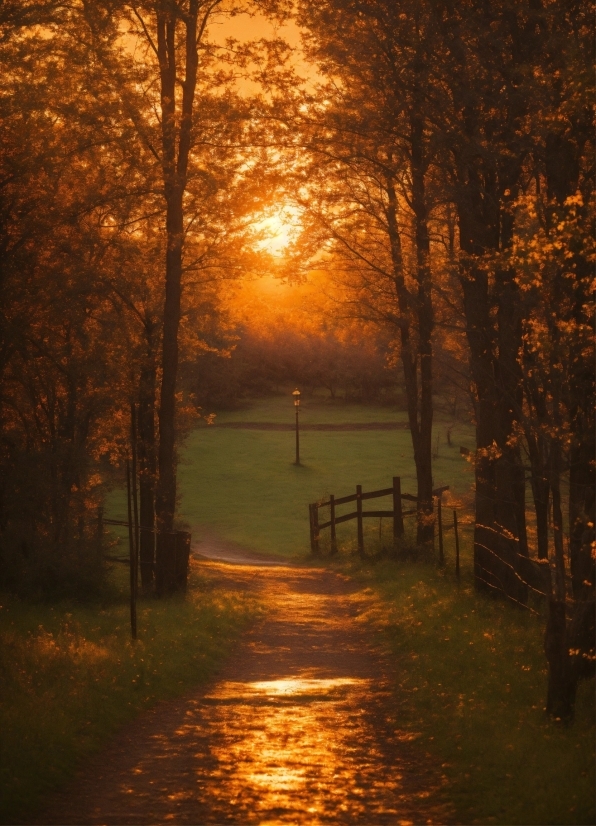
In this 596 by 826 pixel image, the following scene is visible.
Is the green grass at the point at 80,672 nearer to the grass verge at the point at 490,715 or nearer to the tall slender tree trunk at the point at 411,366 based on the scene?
the grass verge at the point at 490,715

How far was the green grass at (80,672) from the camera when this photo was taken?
25.3ft

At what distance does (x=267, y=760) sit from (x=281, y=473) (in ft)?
164

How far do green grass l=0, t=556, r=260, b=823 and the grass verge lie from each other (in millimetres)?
2802

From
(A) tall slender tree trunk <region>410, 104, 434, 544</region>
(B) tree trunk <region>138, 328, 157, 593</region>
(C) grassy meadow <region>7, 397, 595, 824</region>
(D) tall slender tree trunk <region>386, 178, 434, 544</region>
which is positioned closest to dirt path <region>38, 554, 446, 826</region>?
(C) grassy meadow <region>7, 397, 595, 824</region>

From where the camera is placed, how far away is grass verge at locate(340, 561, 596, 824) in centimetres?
671

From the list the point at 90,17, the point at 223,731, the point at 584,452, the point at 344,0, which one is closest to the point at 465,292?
the point at 344,0

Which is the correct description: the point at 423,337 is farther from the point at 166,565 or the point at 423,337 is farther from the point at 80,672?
the point at 80,672

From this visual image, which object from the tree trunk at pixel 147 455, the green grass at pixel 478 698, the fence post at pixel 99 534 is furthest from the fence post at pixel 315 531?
the fence post at pixel 99 534

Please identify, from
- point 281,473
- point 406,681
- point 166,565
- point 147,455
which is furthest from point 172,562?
point 281,473

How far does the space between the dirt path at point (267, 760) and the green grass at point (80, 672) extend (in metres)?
0.28

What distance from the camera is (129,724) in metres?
9.46

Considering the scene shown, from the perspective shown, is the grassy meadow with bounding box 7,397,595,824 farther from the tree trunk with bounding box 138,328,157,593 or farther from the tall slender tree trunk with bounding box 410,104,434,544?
the tall slender tree trunk with bounding box 410,104,434,544

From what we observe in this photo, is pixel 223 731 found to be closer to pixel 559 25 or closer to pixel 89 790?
pixel 89 790

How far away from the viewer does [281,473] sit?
57.9m
